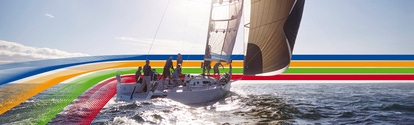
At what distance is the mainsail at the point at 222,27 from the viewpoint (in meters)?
21.6

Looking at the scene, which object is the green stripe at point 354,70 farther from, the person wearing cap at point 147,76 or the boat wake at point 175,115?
the person wearing cap at point 147,76

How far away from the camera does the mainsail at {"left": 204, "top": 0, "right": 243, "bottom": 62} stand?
21578mm

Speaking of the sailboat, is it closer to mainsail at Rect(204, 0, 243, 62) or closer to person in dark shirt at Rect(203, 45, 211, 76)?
mainsail at Rect(204, 0, 243, 62)

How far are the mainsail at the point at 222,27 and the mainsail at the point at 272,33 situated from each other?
97.0 inches

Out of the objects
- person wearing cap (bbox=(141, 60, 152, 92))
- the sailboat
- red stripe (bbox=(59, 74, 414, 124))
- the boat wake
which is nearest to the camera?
red stripe (bbox=(59, 74, 414, 124))

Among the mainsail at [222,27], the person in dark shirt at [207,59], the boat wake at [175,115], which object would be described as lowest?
the boat wake at [175,115]

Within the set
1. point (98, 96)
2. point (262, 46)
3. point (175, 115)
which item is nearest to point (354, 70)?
point (262, 46)

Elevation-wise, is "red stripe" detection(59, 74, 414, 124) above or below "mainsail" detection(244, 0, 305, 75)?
below

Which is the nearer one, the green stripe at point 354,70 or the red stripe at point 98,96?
the red stripe at point 98,96

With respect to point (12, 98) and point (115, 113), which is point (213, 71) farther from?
point (12, 98)

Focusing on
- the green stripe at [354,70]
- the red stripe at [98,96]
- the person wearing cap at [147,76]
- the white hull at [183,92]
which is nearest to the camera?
the red stripe at [98,96]

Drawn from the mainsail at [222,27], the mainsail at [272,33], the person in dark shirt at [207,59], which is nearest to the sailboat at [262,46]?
the mainsail at [272,33]

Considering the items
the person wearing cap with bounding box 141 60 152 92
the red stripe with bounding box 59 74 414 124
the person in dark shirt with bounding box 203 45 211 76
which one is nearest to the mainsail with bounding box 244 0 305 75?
the red stripe with bounding box 59 74 414 124

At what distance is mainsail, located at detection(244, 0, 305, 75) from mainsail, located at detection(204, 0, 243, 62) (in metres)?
2.46
